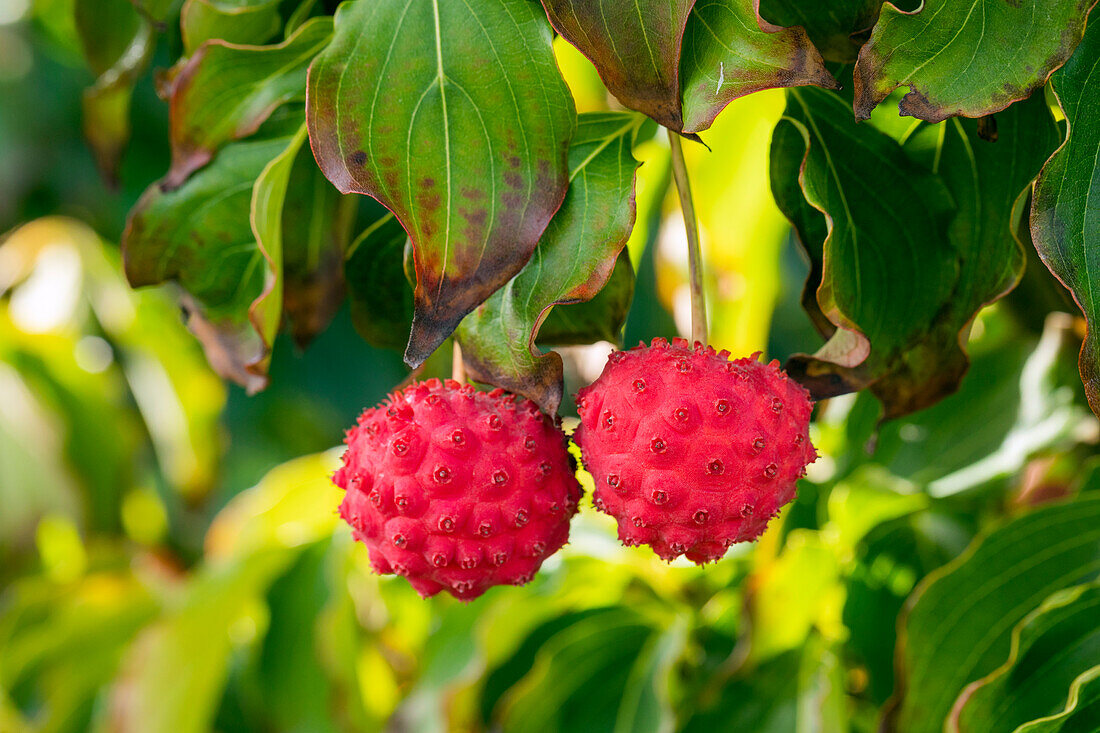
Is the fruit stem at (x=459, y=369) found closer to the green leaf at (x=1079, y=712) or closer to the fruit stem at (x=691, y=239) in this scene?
the fruit stem at (x=691, y=239)

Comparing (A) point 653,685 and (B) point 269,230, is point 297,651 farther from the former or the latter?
(B) point 269,230

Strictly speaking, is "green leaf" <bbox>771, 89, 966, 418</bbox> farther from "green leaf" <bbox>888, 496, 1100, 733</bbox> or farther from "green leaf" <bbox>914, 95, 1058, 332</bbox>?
"green leaf" <bbox>888, 496, 1100, 733</bbox>

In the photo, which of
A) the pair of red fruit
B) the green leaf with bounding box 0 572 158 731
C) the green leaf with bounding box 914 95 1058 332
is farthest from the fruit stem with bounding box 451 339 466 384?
the green leaf with bounding box 0 572 158 731

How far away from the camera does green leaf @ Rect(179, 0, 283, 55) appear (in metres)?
0.52

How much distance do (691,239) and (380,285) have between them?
21 centimetres

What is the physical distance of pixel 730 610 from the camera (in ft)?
2.67

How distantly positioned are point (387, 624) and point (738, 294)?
1.86ft

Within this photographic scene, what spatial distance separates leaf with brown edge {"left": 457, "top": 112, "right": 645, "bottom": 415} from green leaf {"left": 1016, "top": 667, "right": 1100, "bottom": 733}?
30 cm

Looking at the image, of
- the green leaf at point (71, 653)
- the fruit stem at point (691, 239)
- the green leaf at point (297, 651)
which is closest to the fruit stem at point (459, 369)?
the fruit stem at point (691, 239)

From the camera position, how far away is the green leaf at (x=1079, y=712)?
1.47 ft

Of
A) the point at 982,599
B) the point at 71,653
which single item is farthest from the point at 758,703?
the point at 71,653

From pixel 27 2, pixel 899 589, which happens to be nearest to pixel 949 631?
pixel 899 589

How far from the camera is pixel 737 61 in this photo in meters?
0.34

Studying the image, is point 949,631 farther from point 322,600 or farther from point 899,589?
point 322,600
